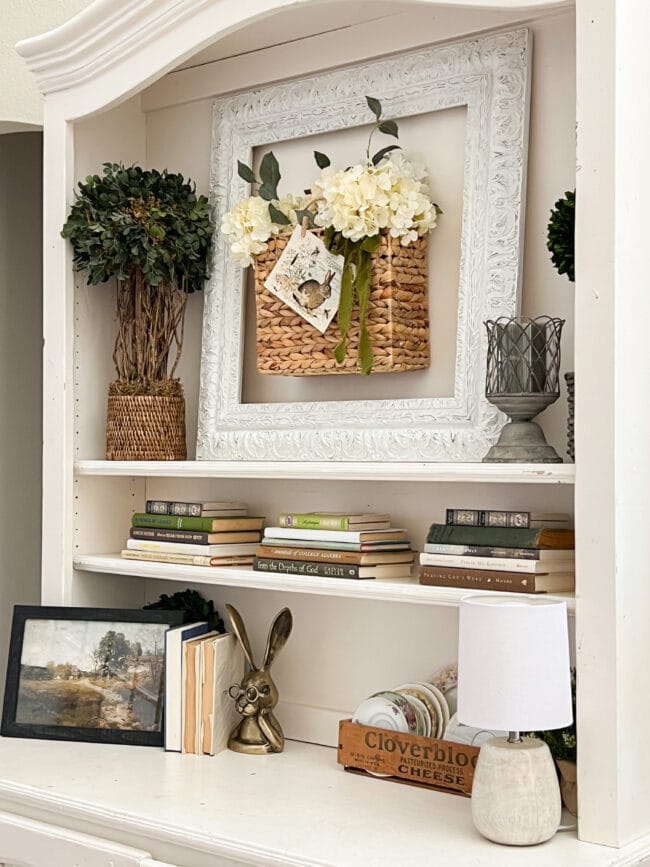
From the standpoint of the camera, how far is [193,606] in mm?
2475

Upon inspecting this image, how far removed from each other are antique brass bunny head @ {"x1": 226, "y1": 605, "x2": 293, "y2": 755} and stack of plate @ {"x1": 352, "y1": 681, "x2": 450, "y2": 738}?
9.0 inches

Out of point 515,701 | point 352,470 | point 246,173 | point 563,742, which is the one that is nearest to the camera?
point 515,701

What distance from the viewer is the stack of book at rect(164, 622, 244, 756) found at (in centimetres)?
223

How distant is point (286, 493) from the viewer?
7.98ft

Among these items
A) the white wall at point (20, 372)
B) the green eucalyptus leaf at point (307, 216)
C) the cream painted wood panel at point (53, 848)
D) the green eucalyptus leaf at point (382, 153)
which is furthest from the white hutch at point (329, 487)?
the white wall at point (20, 372)

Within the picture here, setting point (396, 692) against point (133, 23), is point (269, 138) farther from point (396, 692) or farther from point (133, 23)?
point (396, 692)

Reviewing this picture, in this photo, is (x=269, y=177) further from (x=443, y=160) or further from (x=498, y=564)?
(x=498, y=564)

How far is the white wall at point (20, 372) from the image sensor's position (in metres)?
3.39

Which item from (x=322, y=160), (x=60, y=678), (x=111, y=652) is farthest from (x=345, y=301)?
(x=60, y=678)

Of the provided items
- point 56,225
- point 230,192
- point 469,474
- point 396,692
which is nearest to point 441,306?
point 469,474

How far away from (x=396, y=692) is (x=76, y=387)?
3.32 ft

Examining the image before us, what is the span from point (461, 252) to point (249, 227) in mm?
477

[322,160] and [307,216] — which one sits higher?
[322,160]

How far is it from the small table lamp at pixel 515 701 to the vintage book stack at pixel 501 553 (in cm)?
14
